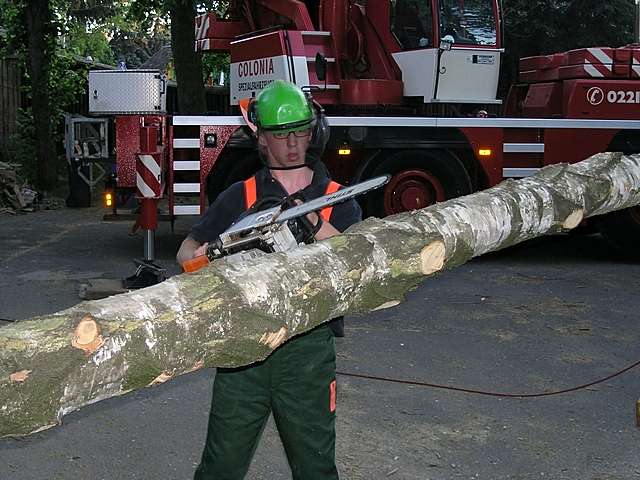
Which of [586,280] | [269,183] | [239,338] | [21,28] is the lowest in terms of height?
[586,280]

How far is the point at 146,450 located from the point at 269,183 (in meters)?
1.88

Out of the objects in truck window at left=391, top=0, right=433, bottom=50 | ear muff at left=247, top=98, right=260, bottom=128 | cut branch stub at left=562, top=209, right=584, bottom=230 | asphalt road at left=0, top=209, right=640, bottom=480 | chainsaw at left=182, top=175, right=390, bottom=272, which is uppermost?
truck window at left=391, top=0, right=433, bottom=50

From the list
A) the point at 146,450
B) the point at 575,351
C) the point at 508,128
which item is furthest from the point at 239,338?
the point at 508,128

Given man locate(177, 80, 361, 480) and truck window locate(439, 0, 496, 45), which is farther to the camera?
truck window locate(439, 0, 496, 45)

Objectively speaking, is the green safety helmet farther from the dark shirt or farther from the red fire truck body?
the red fire truck body

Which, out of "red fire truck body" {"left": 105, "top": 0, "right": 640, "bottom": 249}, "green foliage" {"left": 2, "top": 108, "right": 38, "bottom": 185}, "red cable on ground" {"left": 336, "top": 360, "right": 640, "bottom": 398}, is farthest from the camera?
"green foliage" {"left": 2, "top": 108, "right": 38, "bottom": 185}

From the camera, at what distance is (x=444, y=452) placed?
15.1 ft

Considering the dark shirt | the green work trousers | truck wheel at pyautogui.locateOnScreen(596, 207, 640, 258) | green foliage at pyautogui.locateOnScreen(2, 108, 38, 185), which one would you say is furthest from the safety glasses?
green foliage at pyautogui.locateOnScreen(2, 108, 38, 185)

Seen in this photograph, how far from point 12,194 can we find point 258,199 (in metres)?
13.3

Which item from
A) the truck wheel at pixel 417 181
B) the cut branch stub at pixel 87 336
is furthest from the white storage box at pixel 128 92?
the cut branch stub at pixel 87 336

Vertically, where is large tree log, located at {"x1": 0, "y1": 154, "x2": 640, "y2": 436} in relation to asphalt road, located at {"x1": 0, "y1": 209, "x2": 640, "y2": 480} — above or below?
above

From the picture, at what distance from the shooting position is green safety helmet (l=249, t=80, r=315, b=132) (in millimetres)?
3262

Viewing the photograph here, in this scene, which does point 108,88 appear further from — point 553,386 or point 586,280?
point 553,386

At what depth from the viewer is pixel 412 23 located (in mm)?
10398
